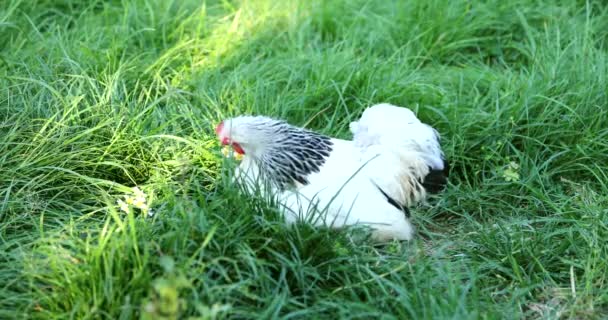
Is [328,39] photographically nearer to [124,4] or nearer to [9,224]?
[124,4]

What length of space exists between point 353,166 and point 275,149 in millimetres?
366

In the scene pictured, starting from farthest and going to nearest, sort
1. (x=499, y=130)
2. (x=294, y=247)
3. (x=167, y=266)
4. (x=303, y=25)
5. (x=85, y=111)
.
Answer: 1. (x=303, y=25)
2. (x=499, y=130)
3. (x=85, y=111)
4. (x=294, y=247)
5. (x=167, y=266)

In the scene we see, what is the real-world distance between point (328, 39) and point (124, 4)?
1.38m

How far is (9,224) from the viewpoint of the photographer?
3641mm

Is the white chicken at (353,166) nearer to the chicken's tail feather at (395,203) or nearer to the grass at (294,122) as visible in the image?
the chicken's tail feather at (395,203)

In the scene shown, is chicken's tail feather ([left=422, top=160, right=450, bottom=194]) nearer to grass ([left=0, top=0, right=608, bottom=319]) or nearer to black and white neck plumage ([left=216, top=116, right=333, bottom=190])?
grass ([left=0, top=0, right=608, bottom=319])

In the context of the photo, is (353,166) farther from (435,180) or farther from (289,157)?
(435,180)

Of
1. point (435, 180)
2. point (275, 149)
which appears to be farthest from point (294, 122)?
point (435, 180)

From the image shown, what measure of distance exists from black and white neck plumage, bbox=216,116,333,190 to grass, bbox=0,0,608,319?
0.22m

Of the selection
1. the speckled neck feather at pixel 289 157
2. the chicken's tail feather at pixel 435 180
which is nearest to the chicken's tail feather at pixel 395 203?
the chicken's tail feather at pixel 435 180

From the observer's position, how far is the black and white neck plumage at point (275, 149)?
3.83 meters

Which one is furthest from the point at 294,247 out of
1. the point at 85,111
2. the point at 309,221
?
the point at 85,111

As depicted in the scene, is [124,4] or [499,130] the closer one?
[499,130]

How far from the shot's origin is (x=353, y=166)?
3.86 meters
